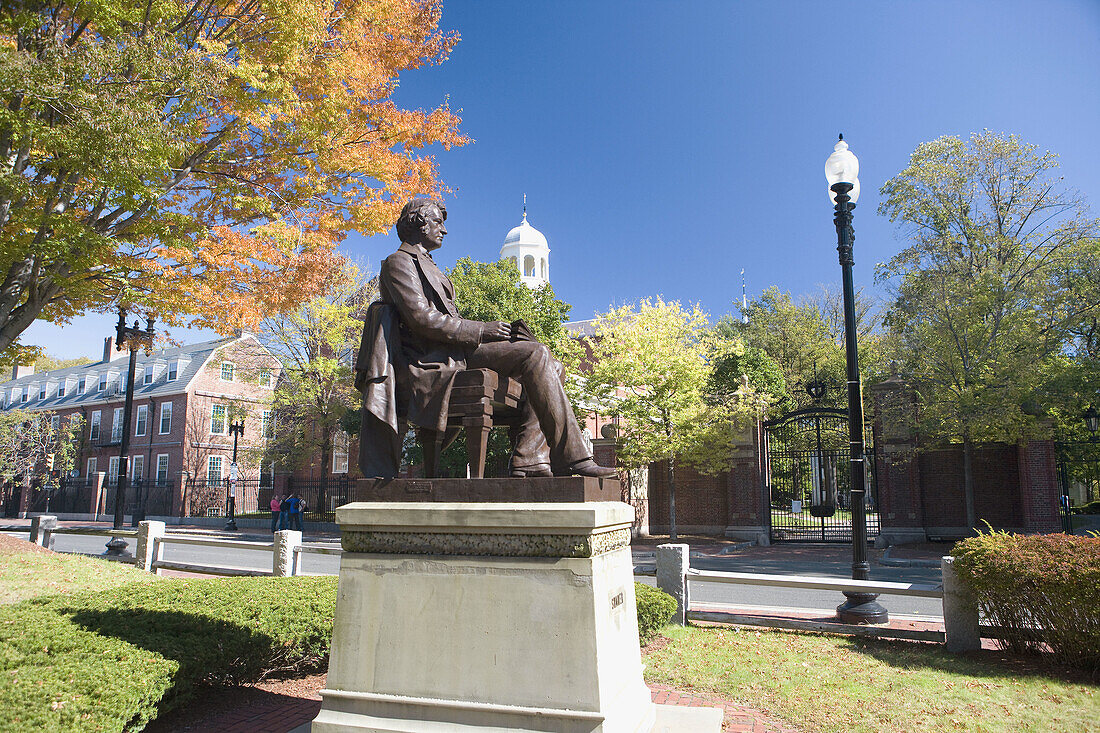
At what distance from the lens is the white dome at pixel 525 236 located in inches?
2174

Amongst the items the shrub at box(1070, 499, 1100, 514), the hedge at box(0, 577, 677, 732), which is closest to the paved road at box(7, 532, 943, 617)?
the hedge at box(0, 577, 677, 732)

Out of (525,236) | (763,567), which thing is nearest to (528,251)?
(525,236)

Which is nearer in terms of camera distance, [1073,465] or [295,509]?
[1073,465]

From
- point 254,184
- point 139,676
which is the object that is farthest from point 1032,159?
point 139,676

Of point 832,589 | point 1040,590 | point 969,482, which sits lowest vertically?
point 832,589

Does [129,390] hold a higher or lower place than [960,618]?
higher

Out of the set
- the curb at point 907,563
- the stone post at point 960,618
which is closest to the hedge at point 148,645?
the stone post at point 960,618

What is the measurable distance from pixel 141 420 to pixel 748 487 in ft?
130

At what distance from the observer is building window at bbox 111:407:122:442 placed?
46.7 m

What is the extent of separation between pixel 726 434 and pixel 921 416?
5.93m

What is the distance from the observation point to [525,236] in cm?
5531

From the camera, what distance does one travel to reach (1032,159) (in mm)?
23438

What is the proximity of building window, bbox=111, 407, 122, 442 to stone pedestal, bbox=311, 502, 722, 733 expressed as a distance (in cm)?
5015

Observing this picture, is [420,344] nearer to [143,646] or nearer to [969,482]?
[143,646]
